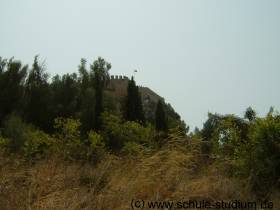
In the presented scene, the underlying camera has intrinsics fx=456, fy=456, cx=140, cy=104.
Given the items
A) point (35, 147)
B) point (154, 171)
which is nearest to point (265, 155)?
Answer: point (154, 171)

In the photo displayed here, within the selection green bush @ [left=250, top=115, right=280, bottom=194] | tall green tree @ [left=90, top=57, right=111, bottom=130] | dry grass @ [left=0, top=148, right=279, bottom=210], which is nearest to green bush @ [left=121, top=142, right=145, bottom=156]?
dry grass @ [left=0, top=148, right=279, bottom=210]

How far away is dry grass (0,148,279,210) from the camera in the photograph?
452 centimetres

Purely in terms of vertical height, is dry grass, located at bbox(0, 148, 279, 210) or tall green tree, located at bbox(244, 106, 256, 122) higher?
tall green tree, located at bbox(244, 106, 256, 122)

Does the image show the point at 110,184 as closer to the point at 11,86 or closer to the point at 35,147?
the point at 35,147

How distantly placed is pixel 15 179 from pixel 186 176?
6.55 feet

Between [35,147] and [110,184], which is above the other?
[35,147]

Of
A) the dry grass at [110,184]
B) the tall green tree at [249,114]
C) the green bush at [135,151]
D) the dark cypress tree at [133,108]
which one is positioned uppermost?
the dark cypress tree at [133,108]

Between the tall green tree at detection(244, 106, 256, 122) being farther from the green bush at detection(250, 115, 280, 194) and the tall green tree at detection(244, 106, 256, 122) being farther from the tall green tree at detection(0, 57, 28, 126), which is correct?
the tall green tree at detection(0, 57, 28, 126)

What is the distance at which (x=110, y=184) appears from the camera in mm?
5156

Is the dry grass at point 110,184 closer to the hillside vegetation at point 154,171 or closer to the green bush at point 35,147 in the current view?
the hillside vegetation at point 154,171

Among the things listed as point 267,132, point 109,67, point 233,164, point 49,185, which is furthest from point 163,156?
point 109,67

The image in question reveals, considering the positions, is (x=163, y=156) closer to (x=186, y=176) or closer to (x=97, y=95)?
(x=186, y=176)

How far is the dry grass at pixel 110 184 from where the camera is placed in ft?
14.8

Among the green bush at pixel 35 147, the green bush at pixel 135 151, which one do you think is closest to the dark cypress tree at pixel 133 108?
the green bush at pixel 35 147
